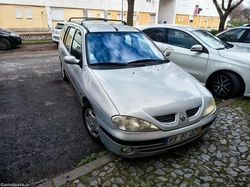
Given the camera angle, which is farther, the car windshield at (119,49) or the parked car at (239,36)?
the parked car at (239,36)

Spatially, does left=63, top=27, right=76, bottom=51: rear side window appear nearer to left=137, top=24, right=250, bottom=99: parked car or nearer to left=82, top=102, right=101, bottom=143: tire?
left=82, top=102, right=101, bottom=143: tire

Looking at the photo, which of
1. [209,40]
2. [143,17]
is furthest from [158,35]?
[143,17]

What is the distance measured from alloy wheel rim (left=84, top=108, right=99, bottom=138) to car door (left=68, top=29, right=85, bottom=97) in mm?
397

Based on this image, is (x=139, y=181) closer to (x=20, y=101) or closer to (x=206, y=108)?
(x=206, y=108)

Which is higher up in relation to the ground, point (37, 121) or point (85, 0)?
point (85, 0)

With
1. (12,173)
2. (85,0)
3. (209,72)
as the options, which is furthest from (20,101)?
(85,0)

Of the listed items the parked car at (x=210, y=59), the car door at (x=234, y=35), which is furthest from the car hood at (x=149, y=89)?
the car door at (x=234, y=35)

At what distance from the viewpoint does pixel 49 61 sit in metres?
7.82

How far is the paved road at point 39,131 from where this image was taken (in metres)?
2.30

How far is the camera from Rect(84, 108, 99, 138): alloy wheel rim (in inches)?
102

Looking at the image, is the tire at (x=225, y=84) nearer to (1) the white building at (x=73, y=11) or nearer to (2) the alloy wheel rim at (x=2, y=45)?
(2) the alloy wheel rim at (x=2, y=45)

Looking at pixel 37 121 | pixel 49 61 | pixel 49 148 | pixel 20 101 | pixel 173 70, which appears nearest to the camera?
pixel 49 148

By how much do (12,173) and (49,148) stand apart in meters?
0.54

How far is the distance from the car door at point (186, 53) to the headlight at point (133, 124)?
9.82ft
